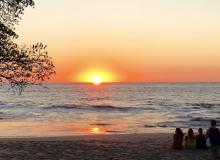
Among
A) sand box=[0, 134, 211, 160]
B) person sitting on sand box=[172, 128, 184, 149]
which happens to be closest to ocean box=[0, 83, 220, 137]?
sand box=[0, 134, 211, 160]

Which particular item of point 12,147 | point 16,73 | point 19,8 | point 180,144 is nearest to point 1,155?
point 12,147

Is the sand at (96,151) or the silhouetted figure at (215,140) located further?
the sand at (96,151)

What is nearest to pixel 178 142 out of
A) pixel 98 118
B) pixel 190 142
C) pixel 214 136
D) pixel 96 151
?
pixel 190 142

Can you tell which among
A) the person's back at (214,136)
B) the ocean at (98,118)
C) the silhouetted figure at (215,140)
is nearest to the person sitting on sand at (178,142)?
the silhouetted figure at (215,140)

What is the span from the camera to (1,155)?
65.2 ft

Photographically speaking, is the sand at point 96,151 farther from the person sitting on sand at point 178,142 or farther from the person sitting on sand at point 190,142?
the person sitting on sand at point 190,142

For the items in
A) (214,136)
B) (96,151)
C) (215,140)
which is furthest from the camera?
(96,151)

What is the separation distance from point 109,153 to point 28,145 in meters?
5.29

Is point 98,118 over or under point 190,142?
under

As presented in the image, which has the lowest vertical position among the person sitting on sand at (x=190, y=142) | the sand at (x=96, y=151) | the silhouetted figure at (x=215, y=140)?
the sand at (x=96, y=151)

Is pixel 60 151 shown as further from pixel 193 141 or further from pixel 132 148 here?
pixel 193 141

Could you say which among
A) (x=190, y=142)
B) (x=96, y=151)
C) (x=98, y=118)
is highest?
(x=190, y=142)

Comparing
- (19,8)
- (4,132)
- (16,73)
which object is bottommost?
(4,132)

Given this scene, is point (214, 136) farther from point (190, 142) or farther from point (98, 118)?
point (98, 118)
